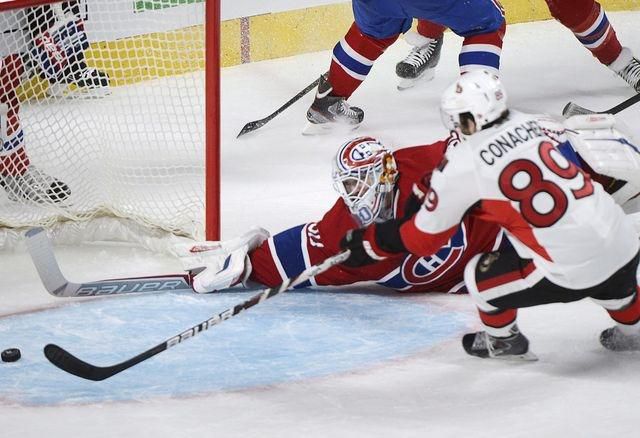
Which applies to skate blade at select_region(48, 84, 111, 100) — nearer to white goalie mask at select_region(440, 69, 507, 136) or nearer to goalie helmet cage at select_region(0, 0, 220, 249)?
goalie helmet cage at select_region(0, 0, 220, 249)

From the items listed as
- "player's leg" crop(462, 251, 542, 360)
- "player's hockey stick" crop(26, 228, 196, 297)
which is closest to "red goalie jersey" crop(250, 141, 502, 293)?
"player's hockey stick" crop(26, 228, 196, 297)

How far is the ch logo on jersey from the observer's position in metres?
3.40

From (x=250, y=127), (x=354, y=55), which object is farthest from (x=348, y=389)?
(x=250, y=127)

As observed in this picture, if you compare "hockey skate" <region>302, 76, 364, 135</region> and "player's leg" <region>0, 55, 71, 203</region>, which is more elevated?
"player's leg" <region>0, 55, 71, 203</region>

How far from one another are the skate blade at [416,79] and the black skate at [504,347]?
8.46 feet

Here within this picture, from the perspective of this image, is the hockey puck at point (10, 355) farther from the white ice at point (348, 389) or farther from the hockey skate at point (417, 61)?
the hockey skate at point (417, 61)

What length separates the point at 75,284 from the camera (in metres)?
3.62

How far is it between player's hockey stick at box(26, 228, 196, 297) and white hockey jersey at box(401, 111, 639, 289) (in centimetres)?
102

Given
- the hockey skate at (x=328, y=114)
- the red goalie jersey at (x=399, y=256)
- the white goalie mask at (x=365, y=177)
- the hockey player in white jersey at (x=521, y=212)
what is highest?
the hockey player in white jersey at (x=521, y=212)

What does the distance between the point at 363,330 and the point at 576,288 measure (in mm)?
661

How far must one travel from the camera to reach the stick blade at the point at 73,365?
9.70 feet

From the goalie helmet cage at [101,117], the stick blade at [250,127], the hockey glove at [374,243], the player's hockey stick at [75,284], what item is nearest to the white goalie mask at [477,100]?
the hockey glove at [374,243]

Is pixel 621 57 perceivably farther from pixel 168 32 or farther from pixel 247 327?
pixel 247 327

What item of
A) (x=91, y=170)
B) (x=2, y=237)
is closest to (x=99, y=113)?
(x=91, y=170)
